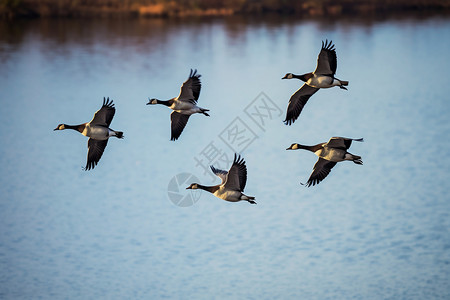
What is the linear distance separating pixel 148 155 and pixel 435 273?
34.8 meters

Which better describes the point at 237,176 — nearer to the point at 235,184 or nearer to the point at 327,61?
the point at 235,184

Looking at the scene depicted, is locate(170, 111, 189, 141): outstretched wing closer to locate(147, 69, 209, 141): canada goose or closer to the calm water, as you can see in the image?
locate(147, 69, 209, 141): canada goose

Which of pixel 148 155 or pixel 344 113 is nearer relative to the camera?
pixel 148 155

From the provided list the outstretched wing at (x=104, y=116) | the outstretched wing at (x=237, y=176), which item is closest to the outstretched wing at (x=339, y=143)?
the outstretched wing at (x=237, y=176)

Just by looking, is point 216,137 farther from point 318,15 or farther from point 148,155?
point 318,15

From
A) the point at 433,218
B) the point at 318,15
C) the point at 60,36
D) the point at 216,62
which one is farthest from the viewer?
the point at 318,15

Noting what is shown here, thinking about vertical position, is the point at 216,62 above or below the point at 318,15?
below

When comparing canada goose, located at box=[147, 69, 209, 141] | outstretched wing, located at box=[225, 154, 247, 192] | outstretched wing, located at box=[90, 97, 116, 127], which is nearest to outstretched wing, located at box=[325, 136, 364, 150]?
outstretched wing, located at box=[225, 154, 247, 192]

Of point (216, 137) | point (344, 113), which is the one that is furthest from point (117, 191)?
point (344, 113)

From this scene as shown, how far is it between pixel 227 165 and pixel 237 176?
6618 centimetres

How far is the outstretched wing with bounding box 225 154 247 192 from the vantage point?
56.8 feet

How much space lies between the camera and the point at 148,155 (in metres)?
80.6

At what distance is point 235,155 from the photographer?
16.6 meters

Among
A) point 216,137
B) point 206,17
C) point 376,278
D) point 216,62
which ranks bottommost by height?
point 376,278
